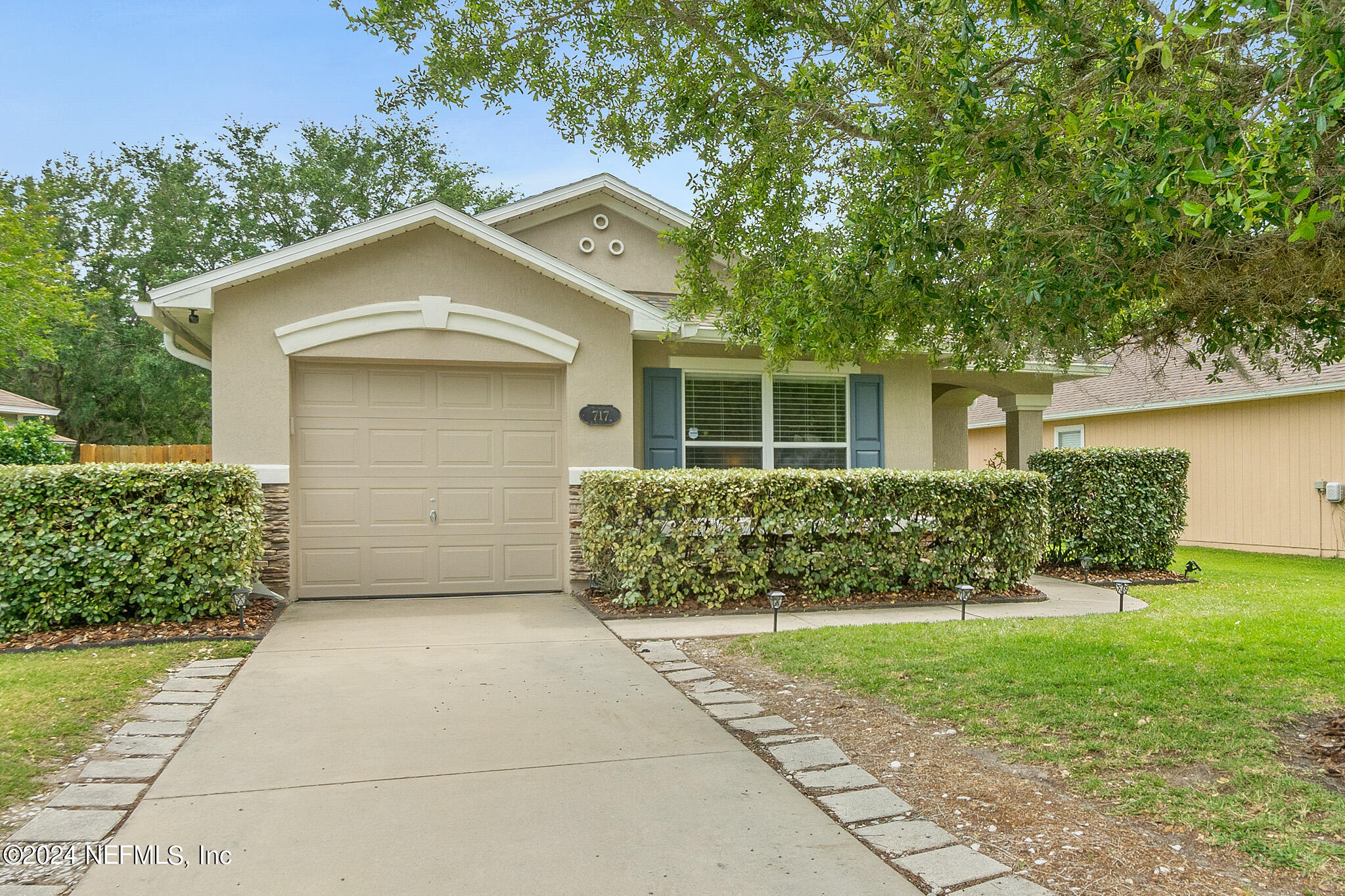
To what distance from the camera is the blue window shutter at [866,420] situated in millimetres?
10586

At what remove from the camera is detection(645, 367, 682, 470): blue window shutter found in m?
9.86

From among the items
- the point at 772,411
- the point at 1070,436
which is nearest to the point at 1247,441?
the point at 1070,436

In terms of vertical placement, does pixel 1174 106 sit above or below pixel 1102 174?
above

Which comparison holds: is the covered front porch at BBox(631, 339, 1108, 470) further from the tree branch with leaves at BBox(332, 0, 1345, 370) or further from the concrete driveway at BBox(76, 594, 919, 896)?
the concrete driveway at BBox(76, 594, 919, 896)

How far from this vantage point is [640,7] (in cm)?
570

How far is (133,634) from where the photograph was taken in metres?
6.89

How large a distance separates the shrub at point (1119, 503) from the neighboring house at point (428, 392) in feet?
16.2

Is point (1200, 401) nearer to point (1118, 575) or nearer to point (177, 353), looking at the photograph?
point (1118, 575)

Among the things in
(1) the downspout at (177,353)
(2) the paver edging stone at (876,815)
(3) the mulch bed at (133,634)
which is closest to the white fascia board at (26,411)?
(1) the downspout at (177,353)

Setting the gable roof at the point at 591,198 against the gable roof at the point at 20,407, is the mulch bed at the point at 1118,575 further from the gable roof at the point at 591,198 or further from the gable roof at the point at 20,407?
the gable roof at the point at 20,407

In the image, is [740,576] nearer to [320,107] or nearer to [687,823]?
[687,823]

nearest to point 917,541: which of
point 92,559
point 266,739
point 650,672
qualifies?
point 650,672

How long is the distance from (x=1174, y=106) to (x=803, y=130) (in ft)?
8.05

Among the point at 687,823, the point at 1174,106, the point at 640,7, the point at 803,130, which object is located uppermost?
the point at 640,7
